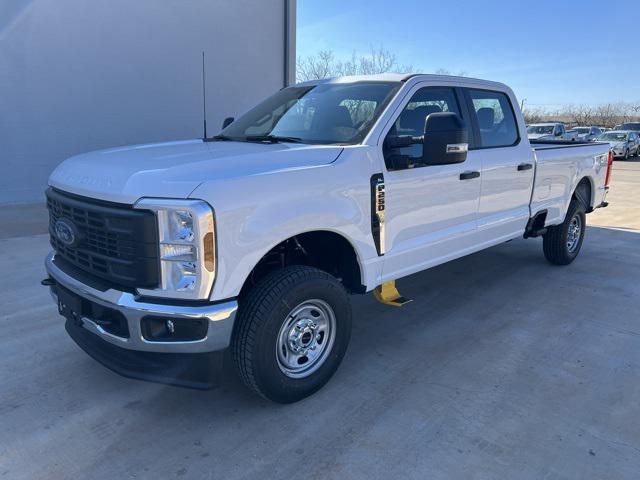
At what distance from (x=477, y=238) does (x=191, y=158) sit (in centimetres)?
266

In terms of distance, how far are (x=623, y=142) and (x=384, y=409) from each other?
29903 mm

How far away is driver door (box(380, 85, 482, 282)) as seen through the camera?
131 inches

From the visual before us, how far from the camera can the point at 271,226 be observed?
259 cm

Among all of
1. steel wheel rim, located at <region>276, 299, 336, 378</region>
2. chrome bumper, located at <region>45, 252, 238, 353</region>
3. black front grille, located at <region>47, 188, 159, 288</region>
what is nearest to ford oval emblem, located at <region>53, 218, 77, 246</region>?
black front grille, located at <region>47, 188, 159, 288</region>

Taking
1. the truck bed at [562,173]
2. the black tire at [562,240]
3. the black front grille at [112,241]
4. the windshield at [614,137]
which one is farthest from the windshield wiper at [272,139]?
the windshield at [614,137]

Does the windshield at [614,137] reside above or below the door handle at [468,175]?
above

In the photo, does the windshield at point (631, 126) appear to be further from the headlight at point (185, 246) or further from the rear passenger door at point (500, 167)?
the headlight at point (185, 246)

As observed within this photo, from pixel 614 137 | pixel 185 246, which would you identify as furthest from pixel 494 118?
pixel 614 137

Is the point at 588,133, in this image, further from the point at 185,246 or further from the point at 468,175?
the point at 185,246

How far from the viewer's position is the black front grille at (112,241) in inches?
93.6

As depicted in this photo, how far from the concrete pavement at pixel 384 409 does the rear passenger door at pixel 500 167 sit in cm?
84

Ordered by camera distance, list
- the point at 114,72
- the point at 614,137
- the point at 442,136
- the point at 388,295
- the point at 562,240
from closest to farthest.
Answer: the point at 442,136 → the point at 388,295 → the point at 562,240 → the point at 114,72 → the point at 614,137

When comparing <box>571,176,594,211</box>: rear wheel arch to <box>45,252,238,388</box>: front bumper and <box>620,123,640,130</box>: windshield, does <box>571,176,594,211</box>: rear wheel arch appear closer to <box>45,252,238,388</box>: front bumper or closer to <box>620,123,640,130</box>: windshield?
<box>45,252,238,388</box>: front bumper

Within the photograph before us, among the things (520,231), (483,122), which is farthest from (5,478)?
(520,231)
